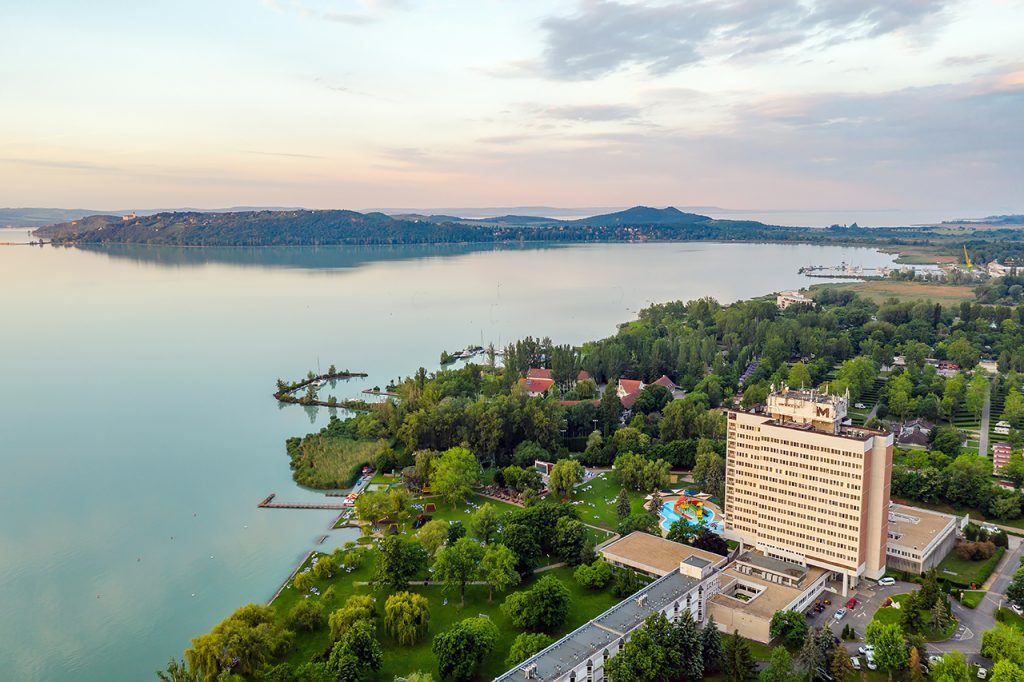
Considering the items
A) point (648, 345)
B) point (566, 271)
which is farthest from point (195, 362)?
point (566, 271)

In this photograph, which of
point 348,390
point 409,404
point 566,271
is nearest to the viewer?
point 409,404

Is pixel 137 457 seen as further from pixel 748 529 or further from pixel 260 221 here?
pixel 260 221

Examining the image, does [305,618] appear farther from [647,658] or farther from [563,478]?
[563,478]

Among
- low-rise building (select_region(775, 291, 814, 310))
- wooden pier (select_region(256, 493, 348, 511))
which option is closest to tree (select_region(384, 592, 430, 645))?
wooden pier (select_region(256, 493, 348, 511))

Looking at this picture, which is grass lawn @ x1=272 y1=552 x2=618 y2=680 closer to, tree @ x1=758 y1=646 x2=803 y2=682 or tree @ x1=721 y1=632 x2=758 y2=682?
tree @ x1=721 y1=632 x2=758 y2=682

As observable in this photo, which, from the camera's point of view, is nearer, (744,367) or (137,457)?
(137,457)


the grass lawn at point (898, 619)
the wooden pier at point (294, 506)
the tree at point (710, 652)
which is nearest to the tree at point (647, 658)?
the tree at point (710, 652)

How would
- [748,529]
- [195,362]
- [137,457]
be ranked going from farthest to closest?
[195,362] < [137,457] < [748,529]

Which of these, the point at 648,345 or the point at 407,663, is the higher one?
the point at 648,345
